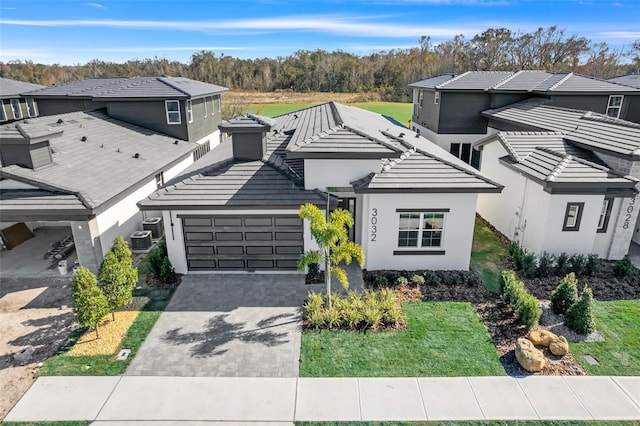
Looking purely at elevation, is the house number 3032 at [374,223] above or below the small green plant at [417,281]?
above

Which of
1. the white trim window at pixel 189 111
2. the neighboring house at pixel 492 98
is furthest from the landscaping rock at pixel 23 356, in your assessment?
the neighboring house at pixel 492 98

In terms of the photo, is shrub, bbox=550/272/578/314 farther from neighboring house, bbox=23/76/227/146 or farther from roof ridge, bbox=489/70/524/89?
neighboring house, bbox=23/76/227/146

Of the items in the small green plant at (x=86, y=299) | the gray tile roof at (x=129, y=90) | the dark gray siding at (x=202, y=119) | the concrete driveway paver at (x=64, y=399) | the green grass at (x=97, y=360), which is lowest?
the concrete driveway paver at (x=64, y=399)

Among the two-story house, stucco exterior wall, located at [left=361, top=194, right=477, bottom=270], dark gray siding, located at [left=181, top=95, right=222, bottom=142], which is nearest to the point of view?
the two-story house

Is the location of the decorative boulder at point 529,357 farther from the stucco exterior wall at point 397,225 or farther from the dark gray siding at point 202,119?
the dark gray siding at point 202,119

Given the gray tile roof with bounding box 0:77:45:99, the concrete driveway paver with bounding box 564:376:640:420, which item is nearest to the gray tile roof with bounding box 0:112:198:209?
the gray tile roof with bounding box 0:77:45:99

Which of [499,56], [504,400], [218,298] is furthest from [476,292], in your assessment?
[499,56]

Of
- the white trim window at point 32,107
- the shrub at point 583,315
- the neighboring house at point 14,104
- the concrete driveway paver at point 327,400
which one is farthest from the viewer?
the neighboring house at point 14,104
